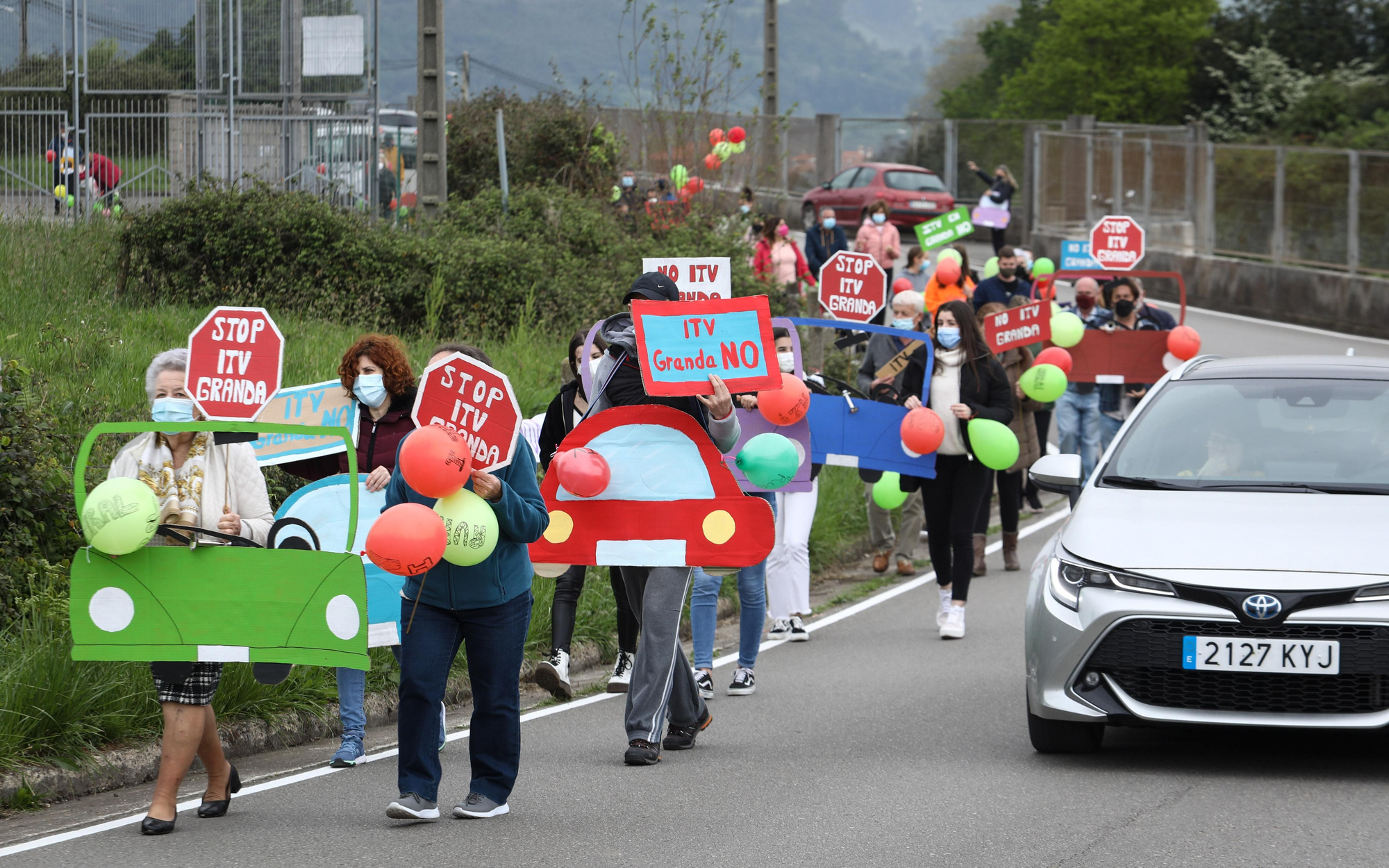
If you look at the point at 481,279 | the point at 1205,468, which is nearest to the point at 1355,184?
the point at 481,279

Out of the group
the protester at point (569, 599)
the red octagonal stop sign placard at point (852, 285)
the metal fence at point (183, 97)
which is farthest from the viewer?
the metal fence at point (183, 97)

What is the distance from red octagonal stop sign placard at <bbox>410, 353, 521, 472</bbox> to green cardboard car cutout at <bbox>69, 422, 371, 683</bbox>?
420 millimetres

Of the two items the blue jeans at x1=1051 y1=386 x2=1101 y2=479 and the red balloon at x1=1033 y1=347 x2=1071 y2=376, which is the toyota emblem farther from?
the blue jeans at x1=1051 y1=386 x2=1101 y2=479

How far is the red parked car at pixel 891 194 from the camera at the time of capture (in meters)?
37.7

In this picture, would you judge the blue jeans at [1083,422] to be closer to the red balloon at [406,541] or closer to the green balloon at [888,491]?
the green balloon at [888,491]

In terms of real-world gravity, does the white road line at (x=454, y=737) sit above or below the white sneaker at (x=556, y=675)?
below

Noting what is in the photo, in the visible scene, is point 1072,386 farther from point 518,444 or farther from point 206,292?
point 518,444

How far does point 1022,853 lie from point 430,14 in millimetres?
14042

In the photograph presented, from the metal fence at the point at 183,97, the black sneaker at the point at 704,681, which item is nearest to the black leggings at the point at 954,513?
the black sneaker at the point at 704,681

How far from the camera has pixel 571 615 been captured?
9.55 meters

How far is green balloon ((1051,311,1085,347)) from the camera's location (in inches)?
587

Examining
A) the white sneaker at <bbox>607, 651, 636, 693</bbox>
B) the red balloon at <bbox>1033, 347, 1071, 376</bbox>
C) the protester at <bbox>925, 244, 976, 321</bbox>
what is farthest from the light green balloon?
the protester at <bbox>925, 244, 976, 321</bbox>

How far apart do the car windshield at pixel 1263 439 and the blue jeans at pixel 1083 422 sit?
7345mm

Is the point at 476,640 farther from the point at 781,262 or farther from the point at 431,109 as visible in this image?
the point at 781,262
